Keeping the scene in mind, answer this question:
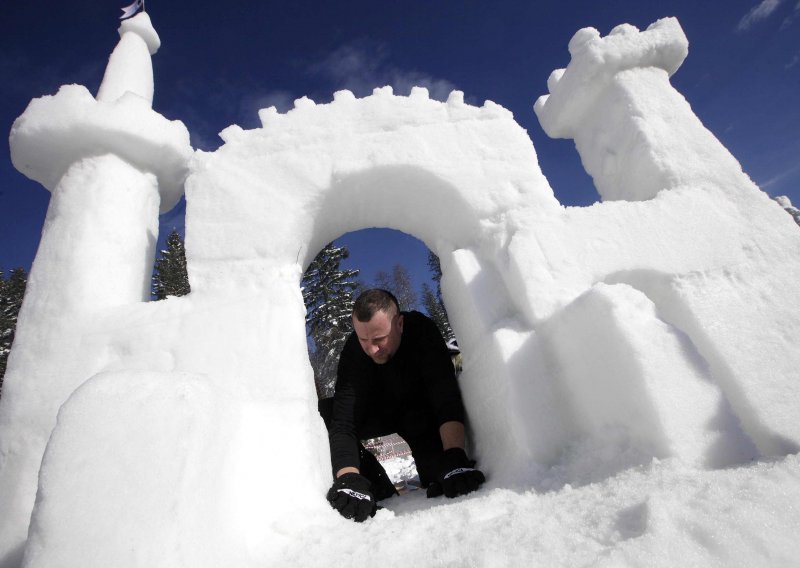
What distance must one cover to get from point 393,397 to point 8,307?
75.1 ft

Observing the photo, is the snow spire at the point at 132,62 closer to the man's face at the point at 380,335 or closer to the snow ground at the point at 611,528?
the man's face at the point at 380,335

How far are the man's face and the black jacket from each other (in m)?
0.14

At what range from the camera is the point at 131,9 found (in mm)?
4012

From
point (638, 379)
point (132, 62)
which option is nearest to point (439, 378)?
point (638, 379)

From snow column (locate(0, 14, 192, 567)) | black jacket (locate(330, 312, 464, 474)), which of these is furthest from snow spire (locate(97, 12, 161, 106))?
black jacket (locate(330, 312, 464, 474))

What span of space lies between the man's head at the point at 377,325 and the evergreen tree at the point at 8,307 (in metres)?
17.9

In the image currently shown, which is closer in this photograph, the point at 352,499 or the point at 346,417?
the point at 352,499

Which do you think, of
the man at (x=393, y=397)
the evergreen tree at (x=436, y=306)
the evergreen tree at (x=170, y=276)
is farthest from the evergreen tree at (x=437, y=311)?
the man at (x=393, y=397)

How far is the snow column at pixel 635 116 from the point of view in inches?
105

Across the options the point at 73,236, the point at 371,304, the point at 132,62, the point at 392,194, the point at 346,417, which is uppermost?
the point at 132,62

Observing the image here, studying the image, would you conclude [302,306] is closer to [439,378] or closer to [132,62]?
[439,378]

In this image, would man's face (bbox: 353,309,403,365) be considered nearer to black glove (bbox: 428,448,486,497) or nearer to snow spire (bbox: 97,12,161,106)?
black glove (bbox: 428,448,486,497)

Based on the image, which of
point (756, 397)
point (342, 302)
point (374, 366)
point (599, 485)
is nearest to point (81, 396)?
point (374, 366)

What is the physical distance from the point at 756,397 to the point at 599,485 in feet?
2.61
